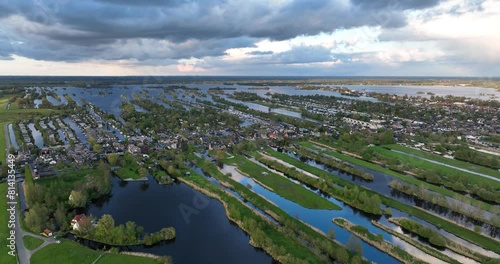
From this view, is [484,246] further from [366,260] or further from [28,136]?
[28,136]

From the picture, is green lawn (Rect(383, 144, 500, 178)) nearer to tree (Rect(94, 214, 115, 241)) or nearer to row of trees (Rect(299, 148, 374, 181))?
row of trees (Rect(299, 148, 374, 181))

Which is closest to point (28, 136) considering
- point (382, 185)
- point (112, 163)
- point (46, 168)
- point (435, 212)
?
point (46, 168)

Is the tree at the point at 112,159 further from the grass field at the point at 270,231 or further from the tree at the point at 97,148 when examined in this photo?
the grass field at the point at 270,231

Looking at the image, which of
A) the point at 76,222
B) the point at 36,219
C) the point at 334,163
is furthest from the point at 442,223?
the point at 36,219

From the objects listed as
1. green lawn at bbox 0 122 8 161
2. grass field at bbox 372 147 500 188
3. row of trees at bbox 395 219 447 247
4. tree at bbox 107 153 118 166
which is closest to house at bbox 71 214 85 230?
tree at bbox 107 153 118 166

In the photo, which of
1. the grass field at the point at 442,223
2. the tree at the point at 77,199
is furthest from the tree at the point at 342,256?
the tree at the point at 77,199
